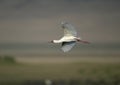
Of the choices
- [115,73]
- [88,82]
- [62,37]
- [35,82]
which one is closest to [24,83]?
[35,82]

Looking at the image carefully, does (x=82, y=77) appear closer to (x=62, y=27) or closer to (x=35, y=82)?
(x=35, y=82)

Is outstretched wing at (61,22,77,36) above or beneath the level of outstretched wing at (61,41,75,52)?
above

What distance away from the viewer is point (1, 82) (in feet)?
49.0

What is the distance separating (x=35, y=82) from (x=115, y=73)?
3179mm

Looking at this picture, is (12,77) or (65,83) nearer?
(12,77)

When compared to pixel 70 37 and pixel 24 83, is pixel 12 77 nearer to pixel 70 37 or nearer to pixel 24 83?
pixel 24 83

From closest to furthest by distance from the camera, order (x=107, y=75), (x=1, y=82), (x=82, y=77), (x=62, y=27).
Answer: (x=62, y=27) → (x=1, y=82) → (x=107, y=75) → (x=82, y=77)

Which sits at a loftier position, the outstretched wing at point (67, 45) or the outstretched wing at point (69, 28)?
the outstretched wing at point (69, 28)

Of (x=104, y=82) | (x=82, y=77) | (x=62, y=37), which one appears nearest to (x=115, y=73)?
(x=104, y=82)

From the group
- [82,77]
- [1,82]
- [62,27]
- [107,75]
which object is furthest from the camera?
[82,77]

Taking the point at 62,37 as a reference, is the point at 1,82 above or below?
above

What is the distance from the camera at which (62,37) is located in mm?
3539

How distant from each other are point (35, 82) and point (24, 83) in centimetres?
76

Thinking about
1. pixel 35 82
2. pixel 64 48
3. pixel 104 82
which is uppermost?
pixel 35 82
